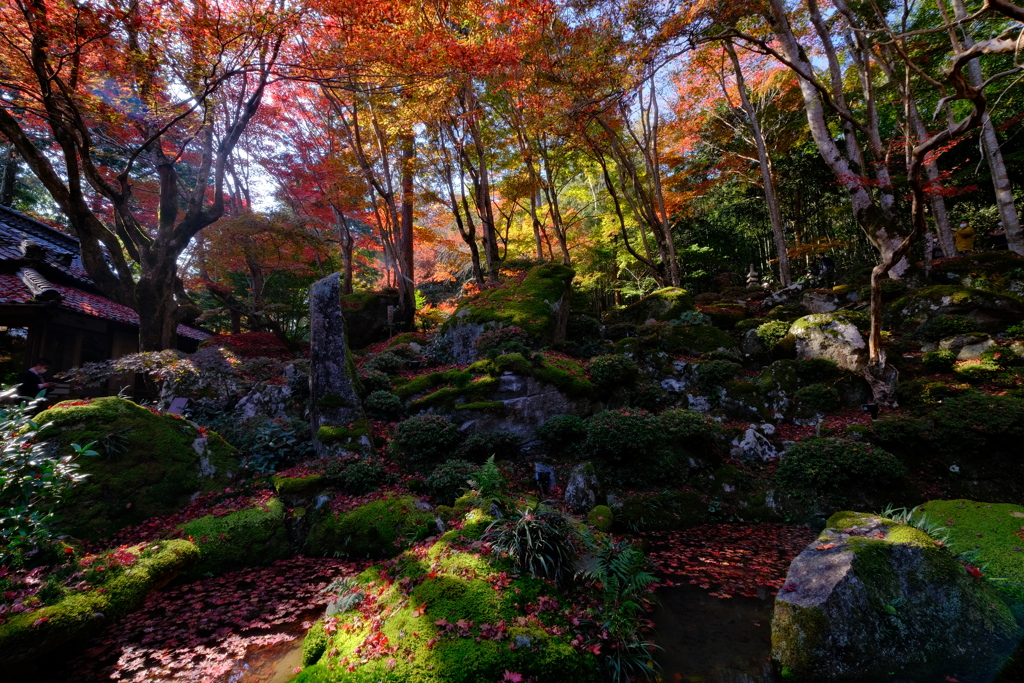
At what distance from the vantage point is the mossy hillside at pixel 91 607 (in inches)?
112

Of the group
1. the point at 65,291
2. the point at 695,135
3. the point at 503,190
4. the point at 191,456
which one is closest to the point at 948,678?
the point at 191,456

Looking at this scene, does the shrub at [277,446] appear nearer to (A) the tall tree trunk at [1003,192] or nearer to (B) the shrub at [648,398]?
(B) the shrub at [648,398]

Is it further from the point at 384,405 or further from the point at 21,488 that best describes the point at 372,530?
the point at 384,405

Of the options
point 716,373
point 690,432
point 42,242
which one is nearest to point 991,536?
point 690,432

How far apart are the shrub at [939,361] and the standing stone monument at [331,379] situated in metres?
12.1

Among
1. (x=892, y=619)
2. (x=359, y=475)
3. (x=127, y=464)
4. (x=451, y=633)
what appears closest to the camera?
(x=451, y=633)

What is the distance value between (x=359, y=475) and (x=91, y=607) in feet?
11.9

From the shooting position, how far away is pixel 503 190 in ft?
54.6

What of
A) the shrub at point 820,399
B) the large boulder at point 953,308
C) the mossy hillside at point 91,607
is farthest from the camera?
the large boulder at point 953,308

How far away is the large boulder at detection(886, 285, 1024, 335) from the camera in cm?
956

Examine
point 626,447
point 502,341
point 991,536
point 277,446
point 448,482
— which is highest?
point 502,341

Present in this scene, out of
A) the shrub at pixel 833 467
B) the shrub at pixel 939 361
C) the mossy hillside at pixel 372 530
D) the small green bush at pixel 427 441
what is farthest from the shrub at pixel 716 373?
the mossy hillside at pixel 372 530

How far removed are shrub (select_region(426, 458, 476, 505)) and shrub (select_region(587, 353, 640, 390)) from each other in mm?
3814

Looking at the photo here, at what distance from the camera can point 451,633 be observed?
3.27m
